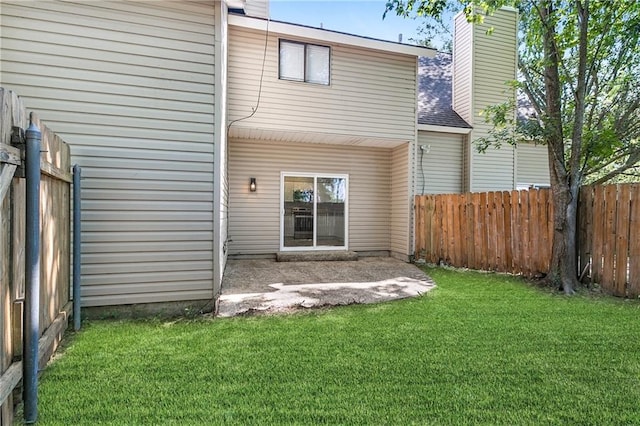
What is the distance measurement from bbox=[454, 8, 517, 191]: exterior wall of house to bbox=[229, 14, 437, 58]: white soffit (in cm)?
265

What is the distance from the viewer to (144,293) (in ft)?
13.3

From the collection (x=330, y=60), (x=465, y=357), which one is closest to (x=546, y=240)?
(x=465, y=357)

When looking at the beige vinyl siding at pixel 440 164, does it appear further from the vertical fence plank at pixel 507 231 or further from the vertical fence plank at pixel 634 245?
the vertical fence plank at pixel 634 245

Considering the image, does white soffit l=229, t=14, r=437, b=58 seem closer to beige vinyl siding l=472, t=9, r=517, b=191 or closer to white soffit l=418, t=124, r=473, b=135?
white soffit l=418, t=124, r=473, b=135

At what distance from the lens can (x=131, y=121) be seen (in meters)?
4.01

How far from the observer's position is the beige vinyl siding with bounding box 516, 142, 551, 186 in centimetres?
1111

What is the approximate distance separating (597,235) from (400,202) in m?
4.25

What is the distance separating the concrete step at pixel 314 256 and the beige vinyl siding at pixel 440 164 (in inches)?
99.4

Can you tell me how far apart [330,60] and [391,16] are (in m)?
1.86

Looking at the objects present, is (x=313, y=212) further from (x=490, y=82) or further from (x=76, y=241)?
(x=490, y=82)

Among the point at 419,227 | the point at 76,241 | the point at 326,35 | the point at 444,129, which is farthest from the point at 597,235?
the point at 76,241

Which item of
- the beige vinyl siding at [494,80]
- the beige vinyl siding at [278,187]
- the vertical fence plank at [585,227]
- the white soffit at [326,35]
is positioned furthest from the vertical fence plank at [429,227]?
the white soffit at [326,35]

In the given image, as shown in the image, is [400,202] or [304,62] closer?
[304,62]

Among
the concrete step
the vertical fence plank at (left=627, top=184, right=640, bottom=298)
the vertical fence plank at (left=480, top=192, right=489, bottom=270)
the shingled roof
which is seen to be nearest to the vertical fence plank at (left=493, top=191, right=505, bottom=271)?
the vertical fence plank at (left=480, top=192, right=489, bottom=270)
